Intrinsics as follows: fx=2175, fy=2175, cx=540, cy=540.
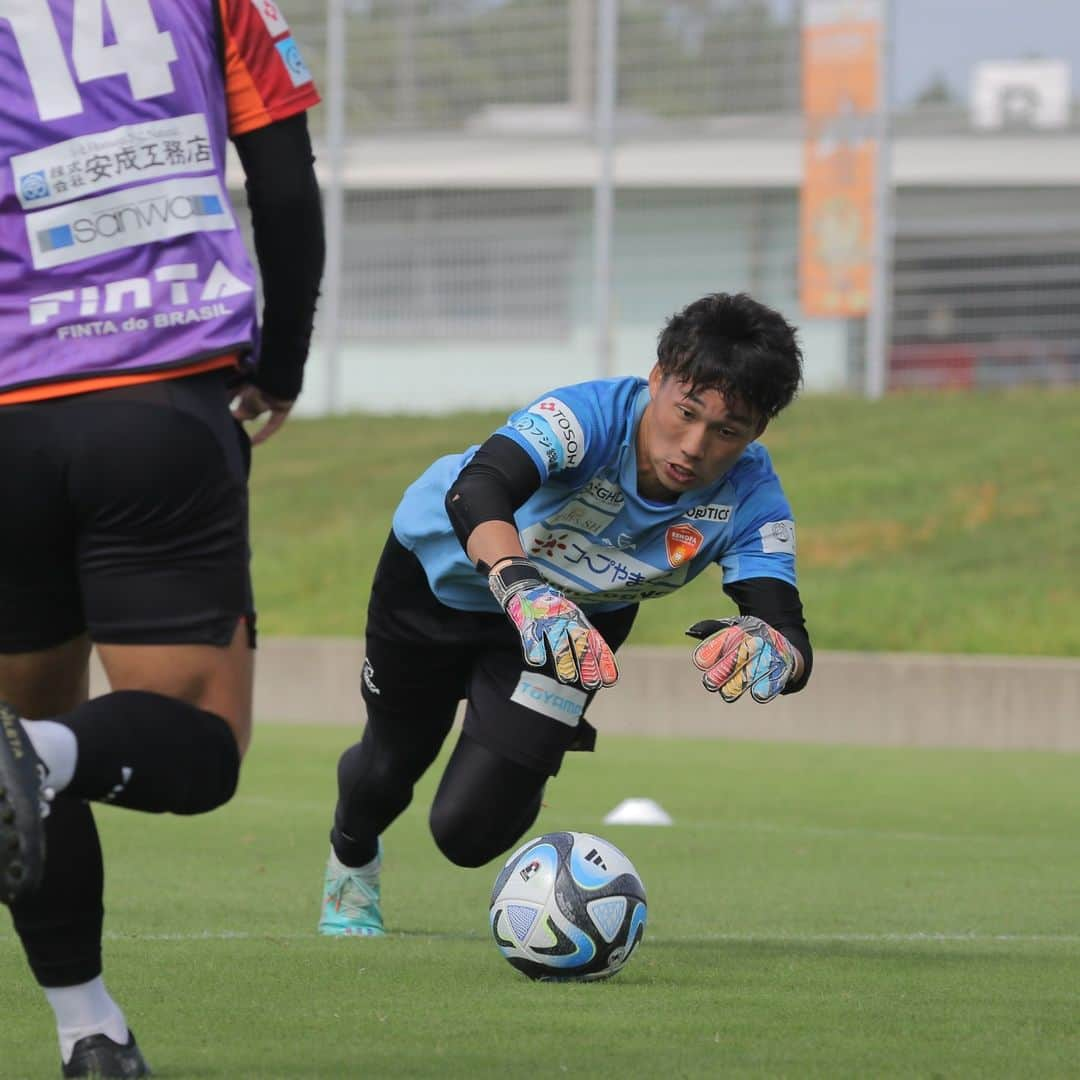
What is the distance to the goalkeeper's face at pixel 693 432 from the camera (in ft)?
17.7

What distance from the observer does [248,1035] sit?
176 inches

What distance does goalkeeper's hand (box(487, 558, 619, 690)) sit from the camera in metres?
4.65

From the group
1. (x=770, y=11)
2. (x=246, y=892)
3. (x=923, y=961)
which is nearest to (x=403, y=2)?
(x=770, y=11)

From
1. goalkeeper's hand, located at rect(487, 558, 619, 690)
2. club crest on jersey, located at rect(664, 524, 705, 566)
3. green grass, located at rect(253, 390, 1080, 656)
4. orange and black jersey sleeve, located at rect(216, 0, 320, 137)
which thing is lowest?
green grass, located at rect(253, 390, 1080, 656)

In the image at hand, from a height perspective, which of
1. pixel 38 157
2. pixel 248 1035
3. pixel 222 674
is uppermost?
pixel 38 157

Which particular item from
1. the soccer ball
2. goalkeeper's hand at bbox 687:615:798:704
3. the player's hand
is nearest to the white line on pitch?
the soccer ball

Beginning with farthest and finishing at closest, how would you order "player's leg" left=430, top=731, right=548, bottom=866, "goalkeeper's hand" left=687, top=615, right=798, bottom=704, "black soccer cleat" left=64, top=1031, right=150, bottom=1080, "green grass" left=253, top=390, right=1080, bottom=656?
"green grass" left=253, top=390, right=1080, bottom=656, "player's leg" left=430, top=731, right=548, bottom=866, "goalkeeper's hand" left=687, top=615, right=798, bottom=704, "black soccer cleat" left=64, top=1031, right=150, bottom=1080

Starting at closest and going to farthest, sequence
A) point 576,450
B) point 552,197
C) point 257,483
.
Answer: point 576,450 < point 257,483 < point 552,197

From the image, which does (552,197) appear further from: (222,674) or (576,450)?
(222,674)

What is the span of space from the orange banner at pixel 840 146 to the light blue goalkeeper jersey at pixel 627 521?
19.1 m

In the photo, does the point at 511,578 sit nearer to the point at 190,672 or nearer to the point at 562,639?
the point at 562,639

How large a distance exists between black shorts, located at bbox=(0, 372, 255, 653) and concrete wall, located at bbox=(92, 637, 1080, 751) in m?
11.7

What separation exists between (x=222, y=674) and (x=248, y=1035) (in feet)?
3.11

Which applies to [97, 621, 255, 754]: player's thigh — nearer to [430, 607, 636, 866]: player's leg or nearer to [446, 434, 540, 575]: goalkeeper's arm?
[446, 434, 540, 575]: goalkeeper's arm
